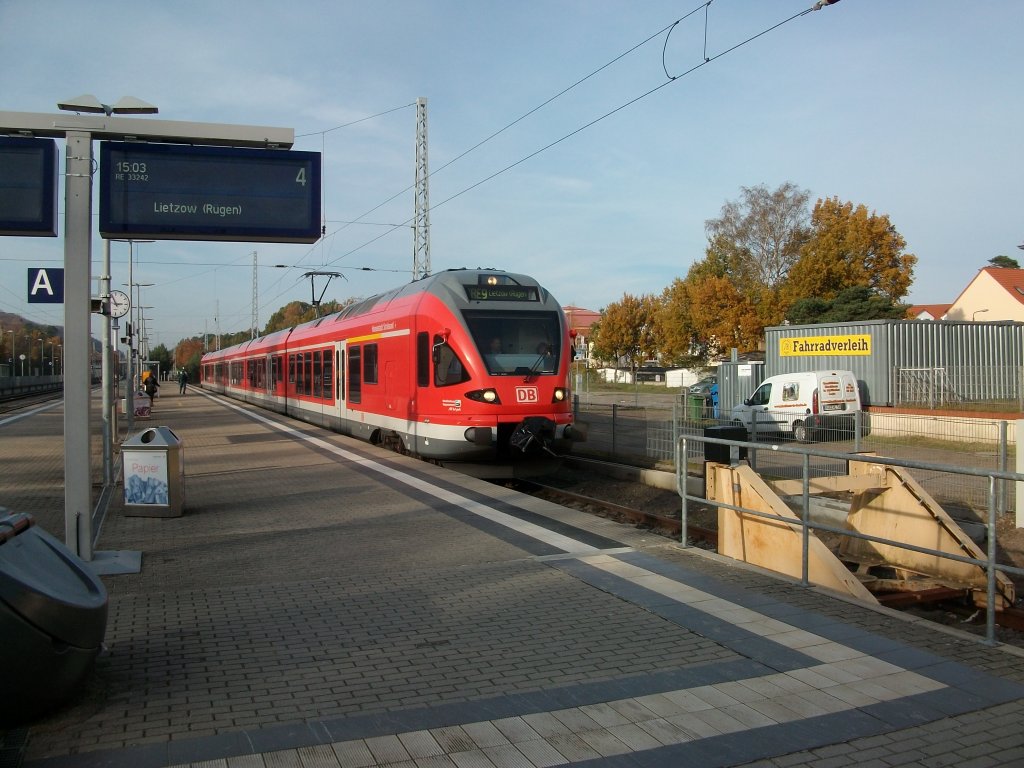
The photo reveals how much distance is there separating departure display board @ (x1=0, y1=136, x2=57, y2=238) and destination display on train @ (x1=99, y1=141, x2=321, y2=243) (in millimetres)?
441

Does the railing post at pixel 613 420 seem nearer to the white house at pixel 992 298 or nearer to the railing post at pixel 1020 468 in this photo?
the railing post at pixel 1020 468

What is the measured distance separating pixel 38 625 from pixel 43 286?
5.51 m

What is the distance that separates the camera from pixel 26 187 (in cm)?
656

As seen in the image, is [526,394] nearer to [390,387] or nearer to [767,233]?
[390,387]

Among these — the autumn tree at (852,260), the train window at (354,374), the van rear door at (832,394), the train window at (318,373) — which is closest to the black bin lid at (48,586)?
the train window at (354,374)

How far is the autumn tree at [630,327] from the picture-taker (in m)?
65.8

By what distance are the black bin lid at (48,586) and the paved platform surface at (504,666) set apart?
1.64ft

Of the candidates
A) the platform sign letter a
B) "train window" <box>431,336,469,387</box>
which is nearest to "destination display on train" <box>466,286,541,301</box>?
"train window" <box>431,336,469,387</box>

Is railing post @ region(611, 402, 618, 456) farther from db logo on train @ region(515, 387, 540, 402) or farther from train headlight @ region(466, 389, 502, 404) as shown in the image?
train headlight @ region(466, 389, 502, 404)

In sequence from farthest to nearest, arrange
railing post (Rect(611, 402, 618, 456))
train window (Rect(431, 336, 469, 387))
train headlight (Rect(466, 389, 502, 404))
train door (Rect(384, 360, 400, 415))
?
railing post (Rect(611, 402, 618, 456))
train door (Rect(384, 360, 400, 415))
train window (Rect(431, 336, 469, 387))
train headlight (Rect(466, 389, 502, 404))

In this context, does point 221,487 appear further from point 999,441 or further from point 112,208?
point 999,441

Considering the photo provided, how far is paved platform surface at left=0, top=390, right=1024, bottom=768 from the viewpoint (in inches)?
150

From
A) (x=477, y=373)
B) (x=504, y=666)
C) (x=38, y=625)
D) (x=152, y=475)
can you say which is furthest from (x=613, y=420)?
(x=38, y=625)

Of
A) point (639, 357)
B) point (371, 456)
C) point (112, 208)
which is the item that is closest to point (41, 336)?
point (639, 357)
